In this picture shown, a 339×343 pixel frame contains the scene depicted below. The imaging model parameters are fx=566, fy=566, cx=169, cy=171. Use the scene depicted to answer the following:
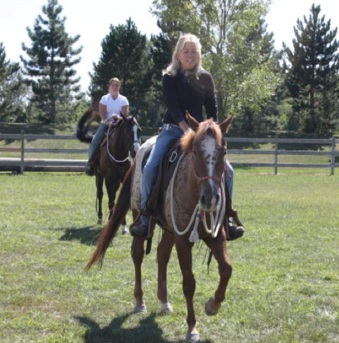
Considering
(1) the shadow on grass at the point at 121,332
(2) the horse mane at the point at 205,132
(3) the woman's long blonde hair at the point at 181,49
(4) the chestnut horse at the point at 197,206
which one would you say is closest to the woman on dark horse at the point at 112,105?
(3) the woman's long blonde hair at the point at 181,49

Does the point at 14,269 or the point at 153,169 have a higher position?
the point at 153,169

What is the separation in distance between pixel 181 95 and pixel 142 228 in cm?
136

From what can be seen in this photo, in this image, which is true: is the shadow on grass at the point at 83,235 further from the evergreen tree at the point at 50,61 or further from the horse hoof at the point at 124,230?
the evergreen tree at the point at 50,61

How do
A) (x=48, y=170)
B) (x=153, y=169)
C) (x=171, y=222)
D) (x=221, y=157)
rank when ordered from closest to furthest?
(x=221, y=157), (x=171, y=222), (x=153, y=169), (x=48, y=170)

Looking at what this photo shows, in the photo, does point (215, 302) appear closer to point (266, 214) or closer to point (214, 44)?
point (266, 214)

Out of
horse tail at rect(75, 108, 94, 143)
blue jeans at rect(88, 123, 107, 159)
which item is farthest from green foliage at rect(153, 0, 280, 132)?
blue jeans at rect(88, 123, 107, 159)

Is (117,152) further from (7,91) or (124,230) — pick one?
(7,91)

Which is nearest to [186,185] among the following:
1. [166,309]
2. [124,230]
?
[166,309]

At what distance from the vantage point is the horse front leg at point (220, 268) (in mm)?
4727

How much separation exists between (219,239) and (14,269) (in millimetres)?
3354

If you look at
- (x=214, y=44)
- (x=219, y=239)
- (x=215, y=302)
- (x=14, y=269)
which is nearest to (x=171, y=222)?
(x=219, y=239)

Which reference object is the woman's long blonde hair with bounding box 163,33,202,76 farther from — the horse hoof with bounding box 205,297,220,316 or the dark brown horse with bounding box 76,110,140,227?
the dark brown horse with bounding box 76,110,140,227

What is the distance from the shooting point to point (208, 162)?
4391 millimetres

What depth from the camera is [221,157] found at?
4.43 m
